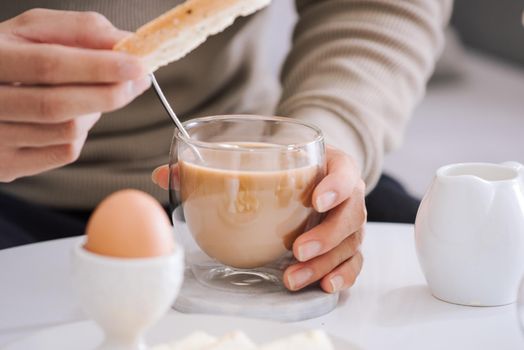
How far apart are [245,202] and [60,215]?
519 millimetres

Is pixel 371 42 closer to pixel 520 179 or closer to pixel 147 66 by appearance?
pixel 520 179

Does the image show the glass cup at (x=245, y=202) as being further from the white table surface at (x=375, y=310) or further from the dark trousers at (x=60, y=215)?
the dark trousers at (x=60, y=215)

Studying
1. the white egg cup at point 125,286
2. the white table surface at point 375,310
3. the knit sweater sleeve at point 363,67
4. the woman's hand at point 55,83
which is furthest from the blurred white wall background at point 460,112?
the white egg cup at point 125,286

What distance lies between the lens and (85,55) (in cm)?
61

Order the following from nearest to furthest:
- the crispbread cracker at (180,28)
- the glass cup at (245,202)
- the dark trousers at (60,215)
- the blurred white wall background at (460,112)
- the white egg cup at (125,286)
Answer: the white egg cup at (125,286)
the crispbread cracker at (180,28)
the glass cup at (245,202)
the dark trousers at (60,215)
the blurred white wall background at (460,112)

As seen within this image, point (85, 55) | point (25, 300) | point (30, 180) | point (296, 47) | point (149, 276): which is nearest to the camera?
point (149, 276)

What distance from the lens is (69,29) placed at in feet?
2.29

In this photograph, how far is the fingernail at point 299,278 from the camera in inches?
28.4

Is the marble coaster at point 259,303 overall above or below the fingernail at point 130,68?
below

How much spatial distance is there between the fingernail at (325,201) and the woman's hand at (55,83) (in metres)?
0.18

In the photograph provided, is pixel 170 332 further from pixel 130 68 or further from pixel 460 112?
pixel 460 112

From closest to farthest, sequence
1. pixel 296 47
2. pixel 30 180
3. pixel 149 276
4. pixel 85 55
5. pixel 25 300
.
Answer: pixel 149 276
pixel 85 55
pixel 25 300
pixel 30 180
pixel 296 47

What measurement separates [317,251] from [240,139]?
0.13 metres

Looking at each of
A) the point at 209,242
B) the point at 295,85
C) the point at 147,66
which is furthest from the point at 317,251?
the point at 295,85
